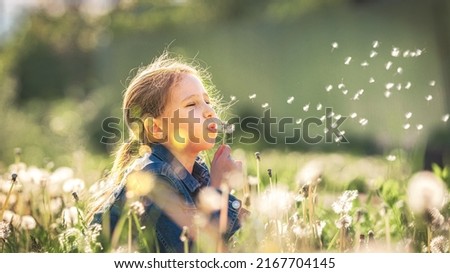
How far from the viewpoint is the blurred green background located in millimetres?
2652

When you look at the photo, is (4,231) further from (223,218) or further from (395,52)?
(395,52)

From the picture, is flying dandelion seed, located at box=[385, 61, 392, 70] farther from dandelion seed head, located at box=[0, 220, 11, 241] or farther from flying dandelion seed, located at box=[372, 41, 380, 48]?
dandelion seed head, located at box=[0, 220, 11, 241]

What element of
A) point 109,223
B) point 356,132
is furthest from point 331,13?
point 109,223

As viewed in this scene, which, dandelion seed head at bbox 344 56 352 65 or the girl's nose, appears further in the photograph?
dandelion seed head at bbox 344 56 352 65

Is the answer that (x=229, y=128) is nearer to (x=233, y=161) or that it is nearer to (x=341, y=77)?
(x=233, y=161)

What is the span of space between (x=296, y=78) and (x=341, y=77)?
151 millimetres

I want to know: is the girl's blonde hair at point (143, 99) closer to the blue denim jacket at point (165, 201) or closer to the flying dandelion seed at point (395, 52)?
the blue denim jacket at point (165, 201)

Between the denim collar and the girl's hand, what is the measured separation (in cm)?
3

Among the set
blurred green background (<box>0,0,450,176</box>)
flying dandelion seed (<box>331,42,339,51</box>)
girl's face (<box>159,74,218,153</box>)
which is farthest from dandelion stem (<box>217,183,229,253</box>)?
flying dandelion seed (<box>331,42,339,51</box>)

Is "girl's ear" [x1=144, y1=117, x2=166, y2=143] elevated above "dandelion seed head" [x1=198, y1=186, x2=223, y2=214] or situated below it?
above

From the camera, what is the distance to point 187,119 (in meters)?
2.47

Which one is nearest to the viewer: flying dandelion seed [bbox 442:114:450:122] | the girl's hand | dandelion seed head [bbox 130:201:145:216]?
dandelion seed head [bbox 130:201:145:216]

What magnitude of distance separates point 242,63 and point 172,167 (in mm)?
537

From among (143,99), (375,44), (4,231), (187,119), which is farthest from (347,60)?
(4,231)
